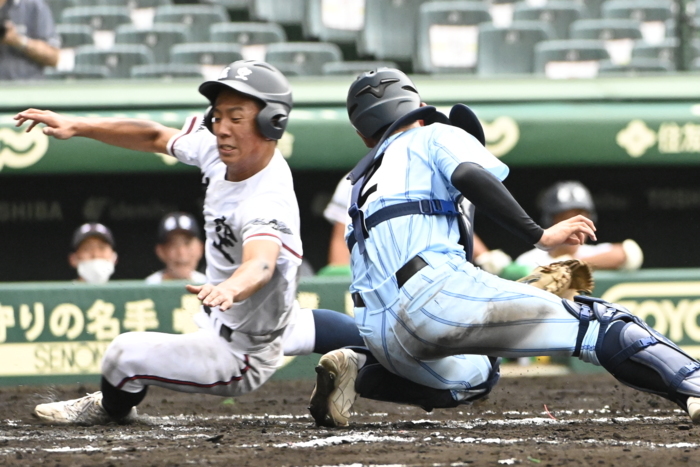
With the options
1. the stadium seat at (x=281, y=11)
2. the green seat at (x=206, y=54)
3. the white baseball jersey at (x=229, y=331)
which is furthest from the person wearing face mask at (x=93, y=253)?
the stadium seat at (x=281, y=11)

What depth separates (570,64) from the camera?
839 centimetres

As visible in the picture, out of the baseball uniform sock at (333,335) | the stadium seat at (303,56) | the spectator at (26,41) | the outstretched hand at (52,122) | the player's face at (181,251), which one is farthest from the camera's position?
the stadium seat at (303,56)

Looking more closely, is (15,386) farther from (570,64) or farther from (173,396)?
(570,64)

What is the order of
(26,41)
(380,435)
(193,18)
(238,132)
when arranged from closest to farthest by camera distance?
(380,435), (238,132), (26,41), (193,18)

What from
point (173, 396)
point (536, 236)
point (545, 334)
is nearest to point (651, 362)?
point (545, 334)

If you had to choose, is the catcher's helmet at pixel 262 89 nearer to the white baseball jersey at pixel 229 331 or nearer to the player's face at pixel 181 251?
the white baseball jersey at pixel 229 331

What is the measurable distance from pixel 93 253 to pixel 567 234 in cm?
417

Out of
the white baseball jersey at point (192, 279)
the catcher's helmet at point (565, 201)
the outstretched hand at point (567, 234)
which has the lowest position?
Answer: the white baseball jersey at point (192, 279)

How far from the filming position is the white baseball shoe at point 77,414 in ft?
13.6

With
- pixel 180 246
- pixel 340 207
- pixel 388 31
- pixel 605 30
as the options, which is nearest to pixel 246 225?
pixel 340 207

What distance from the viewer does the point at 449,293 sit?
3.59 meters

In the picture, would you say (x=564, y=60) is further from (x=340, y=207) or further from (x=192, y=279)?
(x=192, y=279)

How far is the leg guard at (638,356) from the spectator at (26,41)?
190 inches

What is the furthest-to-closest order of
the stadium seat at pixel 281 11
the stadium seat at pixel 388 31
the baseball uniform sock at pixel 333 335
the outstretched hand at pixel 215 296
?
the stadium seat at pixel 281 11, the stadium seat at pixel 388 31, the baseball uniform sock at pixel 333 335, the outstretched hand at pixel 215 296
